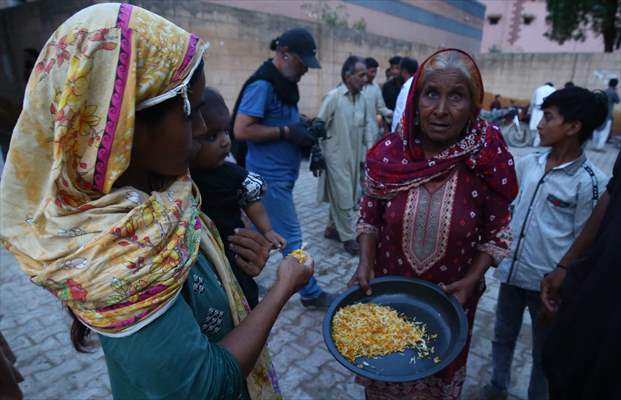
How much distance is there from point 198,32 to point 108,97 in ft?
24.9

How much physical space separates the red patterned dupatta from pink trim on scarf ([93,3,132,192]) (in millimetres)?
1433

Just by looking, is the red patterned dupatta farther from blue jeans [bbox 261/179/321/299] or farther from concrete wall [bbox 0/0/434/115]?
concrete wall [bbox 0/0/434/115]

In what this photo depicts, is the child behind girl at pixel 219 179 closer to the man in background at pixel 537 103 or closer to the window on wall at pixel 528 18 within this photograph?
the man in background at pixel 537 103

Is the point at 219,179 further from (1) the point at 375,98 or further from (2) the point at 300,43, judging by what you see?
(1) the point at 375,98

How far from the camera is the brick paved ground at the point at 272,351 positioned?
2754mm

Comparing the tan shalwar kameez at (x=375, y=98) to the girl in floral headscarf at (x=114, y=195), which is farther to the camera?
the tan shalwar kameez at (x=375, y=98)

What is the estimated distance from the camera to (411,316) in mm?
1932

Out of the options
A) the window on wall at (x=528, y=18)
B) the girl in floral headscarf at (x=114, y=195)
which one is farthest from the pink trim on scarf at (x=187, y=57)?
the window on wall at (x=528, y=18)

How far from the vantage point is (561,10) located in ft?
77.2

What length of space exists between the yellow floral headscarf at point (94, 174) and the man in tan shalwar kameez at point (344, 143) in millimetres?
4113

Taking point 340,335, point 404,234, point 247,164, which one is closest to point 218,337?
point 340,335

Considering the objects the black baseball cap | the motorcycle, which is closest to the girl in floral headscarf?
the black baseball cap

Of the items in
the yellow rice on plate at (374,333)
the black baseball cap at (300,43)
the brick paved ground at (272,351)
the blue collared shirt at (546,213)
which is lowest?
the brick paved ground at (272,351)

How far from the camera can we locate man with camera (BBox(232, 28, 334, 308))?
330 cm
